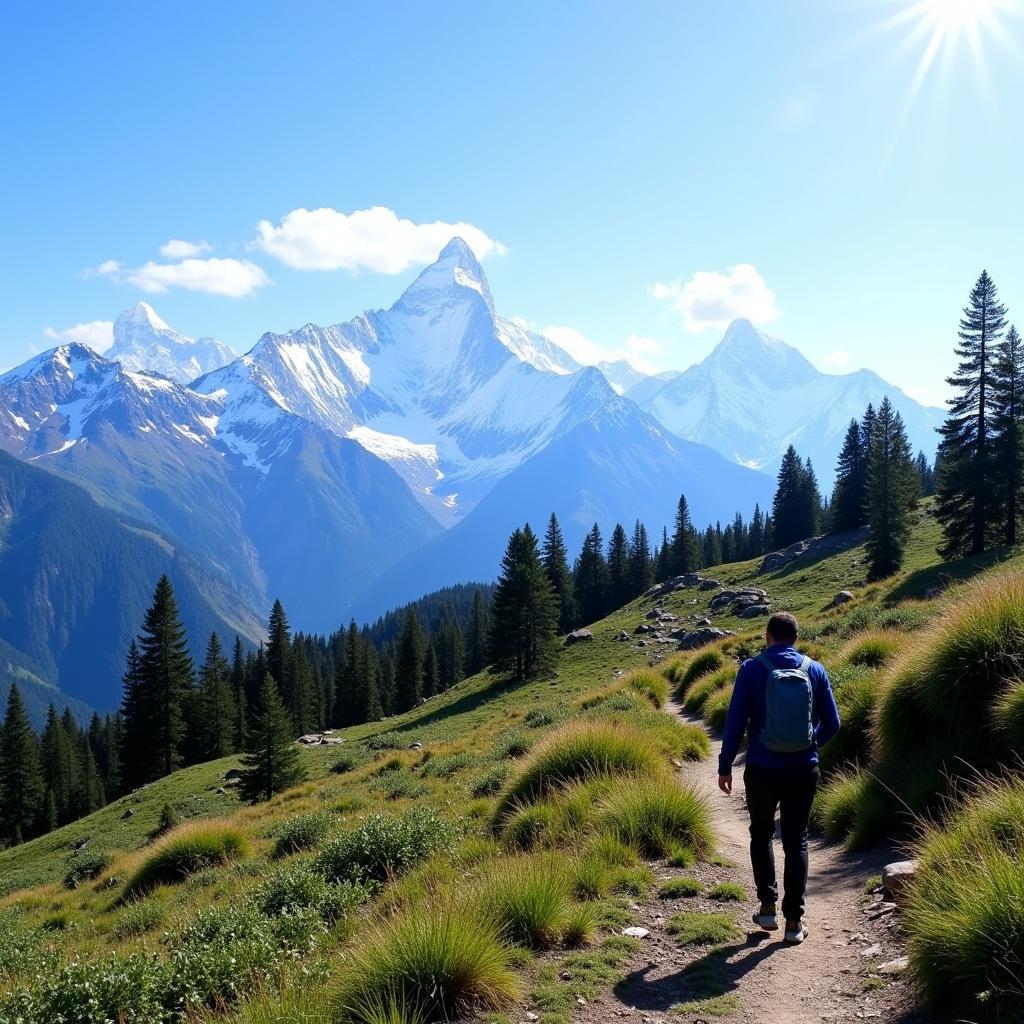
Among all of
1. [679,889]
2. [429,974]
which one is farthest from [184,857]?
[429,974]

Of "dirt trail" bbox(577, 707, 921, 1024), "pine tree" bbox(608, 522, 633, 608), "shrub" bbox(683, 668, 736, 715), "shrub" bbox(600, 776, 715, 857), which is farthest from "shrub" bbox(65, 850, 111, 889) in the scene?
"pine tree" bbox(608, 522, 633, 608)

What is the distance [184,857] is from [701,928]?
51.0 feet

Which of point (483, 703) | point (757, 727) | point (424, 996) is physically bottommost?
point (483, 703)

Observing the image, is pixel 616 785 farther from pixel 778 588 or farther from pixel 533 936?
pixel 778 588

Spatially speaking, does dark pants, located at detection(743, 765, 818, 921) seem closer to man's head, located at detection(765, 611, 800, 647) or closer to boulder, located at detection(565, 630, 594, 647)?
man's head, located at detection(765, 611, 800, 647)

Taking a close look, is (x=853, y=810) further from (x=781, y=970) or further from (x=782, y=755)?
(x=781, y=970)

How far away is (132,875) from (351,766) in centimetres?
1517

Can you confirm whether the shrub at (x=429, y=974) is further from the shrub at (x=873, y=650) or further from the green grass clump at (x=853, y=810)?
the shrub at (x=873, y=650)

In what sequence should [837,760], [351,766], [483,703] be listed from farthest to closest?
[483,703] < [351,766] < [837,760]

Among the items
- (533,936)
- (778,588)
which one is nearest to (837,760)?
(533,936)

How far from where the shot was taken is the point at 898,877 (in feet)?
21.2

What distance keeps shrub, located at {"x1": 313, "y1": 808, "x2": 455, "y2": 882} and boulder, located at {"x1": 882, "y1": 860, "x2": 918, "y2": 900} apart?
5961mm

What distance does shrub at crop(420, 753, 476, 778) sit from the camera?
21156 mm

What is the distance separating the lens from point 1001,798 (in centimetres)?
586
